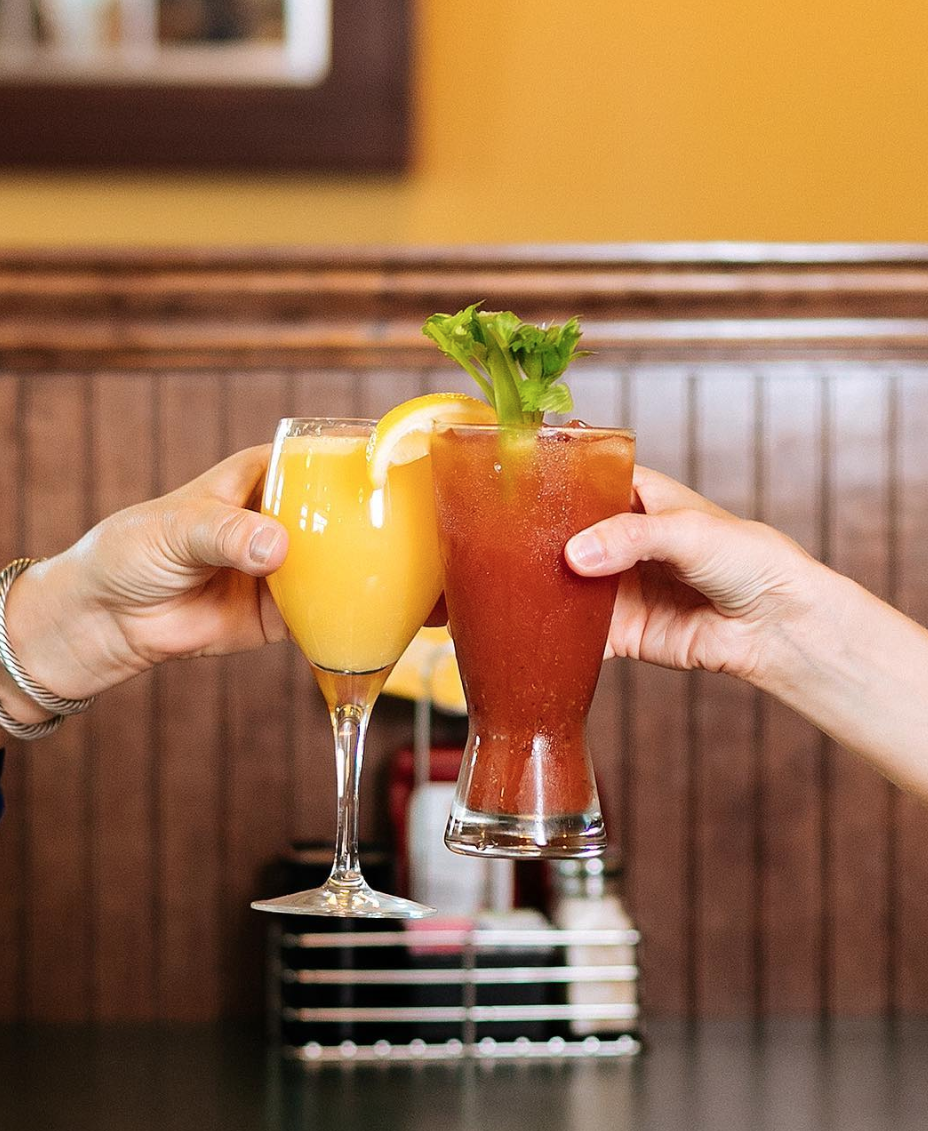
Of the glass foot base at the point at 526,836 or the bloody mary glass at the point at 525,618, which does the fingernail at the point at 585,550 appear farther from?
the glass foot base at the point at 526,836

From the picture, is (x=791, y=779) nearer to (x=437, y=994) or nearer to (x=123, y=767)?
(x=437, y=994)

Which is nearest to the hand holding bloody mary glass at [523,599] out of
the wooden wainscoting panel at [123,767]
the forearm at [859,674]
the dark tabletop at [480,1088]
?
the forearm at [859,674]

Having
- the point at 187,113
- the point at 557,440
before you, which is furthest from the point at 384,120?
the point at 557,440

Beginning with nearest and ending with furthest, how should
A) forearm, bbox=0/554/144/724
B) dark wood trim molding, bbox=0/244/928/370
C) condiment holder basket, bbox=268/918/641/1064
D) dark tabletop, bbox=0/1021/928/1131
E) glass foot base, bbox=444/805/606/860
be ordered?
1. glass foot base, bbox=444/805/606/860
2. forearm, bbox=0/554/144/724
3. dark tabletop, bbox=0/1021/928/1131
4. condiment holder basket, bbox=268/918/641/1064
5. dark wood trim molding, bbox=0/244/928/370

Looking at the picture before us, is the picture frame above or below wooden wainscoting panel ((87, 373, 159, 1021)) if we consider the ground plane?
above

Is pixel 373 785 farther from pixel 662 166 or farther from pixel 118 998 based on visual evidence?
pixel 662 166

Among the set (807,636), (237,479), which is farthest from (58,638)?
(807,636)

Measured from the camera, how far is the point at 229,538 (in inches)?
36.8

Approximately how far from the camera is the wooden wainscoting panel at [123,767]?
183 cm

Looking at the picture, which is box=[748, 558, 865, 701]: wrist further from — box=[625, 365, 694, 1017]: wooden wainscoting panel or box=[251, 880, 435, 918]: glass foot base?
box=[625, 365, 694, 1017]: wooden wainscoting panel

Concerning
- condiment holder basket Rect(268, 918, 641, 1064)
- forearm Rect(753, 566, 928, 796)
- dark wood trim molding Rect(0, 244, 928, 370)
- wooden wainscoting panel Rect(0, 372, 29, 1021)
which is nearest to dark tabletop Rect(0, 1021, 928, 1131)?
condiment holder basket Rect(268, 918, 641, 1064)

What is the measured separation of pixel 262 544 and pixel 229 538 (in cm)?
3

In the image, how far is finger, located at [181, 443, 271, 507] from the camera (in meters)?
1.07

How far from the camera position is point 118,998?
183 cm
